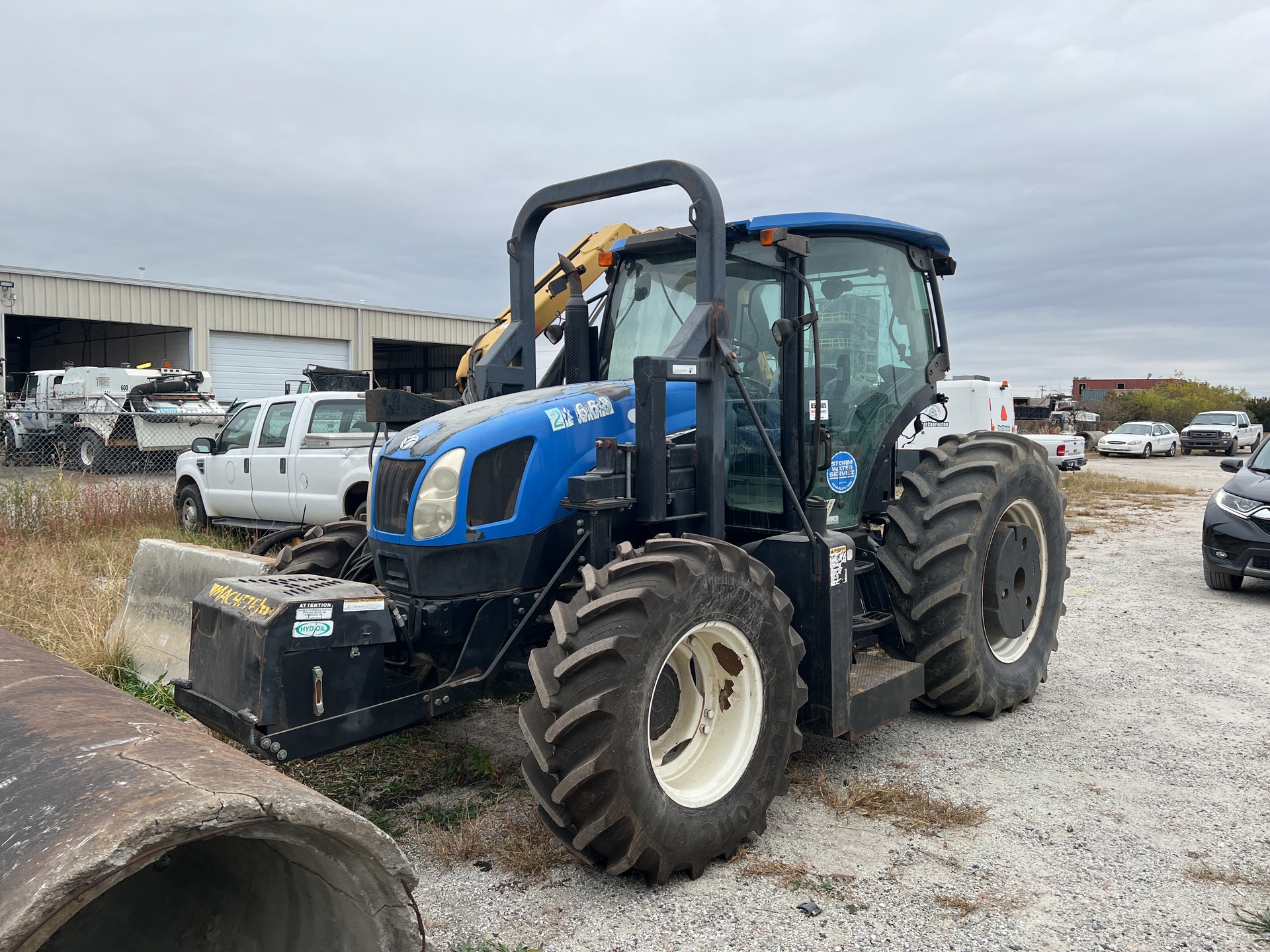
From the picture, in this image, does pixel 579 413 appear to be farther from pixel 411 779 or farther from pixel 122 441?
pixel 122 441

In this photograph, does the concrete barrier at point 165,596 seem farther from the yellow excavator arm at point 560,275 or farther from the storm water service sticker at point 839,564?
the storm water service sticker at point 839,564

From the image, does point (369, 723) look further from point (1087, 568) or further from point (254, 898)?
point (1087, 568)

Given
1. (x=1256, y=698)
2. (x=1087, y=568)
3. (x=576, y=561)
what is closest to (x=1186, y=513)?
(x=1087, y=568)

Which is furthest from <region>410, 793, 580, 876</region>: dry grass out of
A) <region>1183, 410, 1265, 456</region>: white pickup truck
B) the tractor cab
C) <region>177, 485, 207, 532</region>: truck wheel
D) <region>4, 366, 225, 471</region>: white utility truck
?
<region>1183, 410, 1265, 456</region>: white pickup truck

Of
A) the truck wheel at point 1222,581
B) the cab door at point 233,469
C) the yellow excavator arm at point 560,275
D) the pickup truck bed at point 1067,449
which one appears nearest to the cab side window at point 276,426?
the cab door at point 233,469

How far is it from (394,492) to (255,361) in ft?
88.8

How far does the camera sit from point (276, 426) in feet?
35.1

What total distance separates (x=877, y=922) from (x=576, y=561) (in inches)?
69.1

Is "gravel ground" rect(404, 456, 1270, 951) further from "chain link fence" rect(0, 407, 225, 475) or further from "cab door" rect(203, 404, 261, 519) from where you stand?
"chain link fence" rect(0, 407, 225, 475)

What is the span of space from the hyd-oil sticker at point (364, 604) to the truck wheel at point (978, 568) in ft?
8.63

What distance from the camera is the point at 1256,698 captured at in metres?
5.64

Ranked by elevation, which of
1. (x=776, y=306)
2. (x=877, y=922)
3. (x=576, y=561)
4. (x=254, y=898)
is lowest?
(x=877, y=922)

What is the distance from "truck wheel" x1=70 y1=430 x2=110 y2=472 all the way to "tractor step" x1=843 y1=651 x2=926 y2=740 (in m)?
17.6

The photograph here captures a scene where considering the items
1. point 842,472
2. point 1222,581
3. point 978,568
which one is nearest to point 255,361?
point 1222,581
